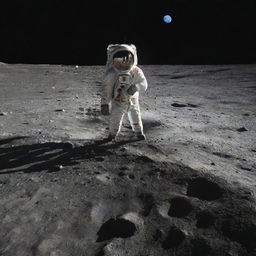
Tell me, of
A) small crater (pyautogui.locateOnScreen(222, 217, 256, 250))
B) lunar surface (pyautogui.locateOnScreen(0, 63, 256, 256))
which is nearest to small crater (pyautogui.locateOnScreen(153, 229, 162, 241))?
lunar surface (pyautogui.locateOnScreen(0, 63, 256, 256))

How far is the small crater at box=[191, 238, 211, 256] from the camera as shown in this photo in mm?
1890

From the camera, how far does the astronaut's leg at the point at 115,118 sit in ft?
11.0

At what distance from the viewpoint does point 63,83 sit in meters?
7.40

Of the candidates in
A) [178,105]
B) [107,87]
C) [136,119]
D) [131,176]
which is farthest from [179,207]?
[178,105]

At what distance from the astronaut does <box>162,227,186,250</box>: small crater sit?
1.55 meters

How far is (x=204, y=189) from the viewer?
252 cm

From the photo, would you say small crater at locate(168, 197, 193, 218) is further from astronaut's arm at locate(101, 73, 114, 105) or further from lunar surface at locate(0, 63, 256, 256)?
astronaut's arm at locate(101, 73, 114, 105)
